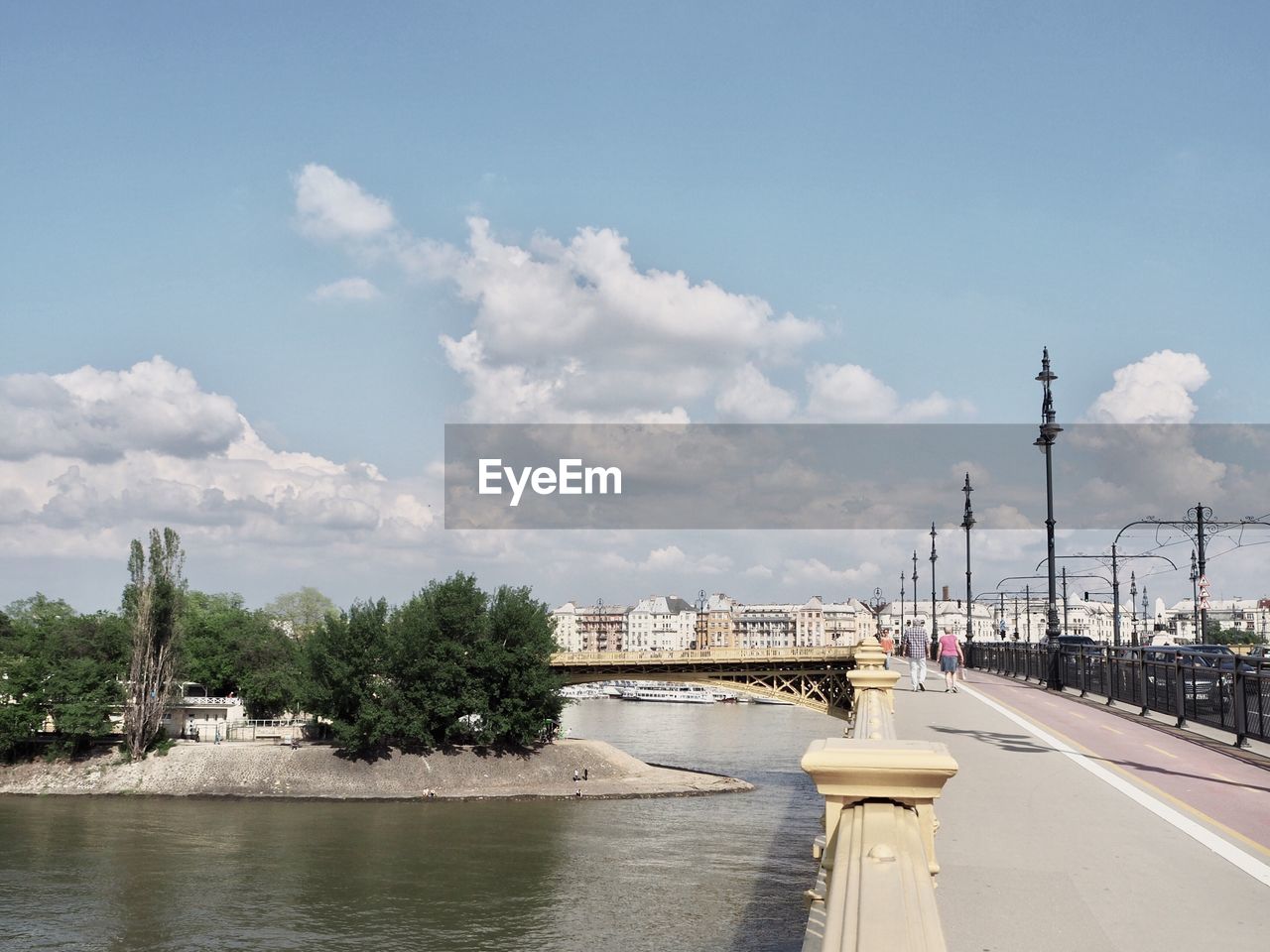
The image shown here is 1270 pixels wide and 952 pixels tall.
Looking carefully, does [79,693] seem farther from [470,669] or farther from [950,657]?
[950,657]

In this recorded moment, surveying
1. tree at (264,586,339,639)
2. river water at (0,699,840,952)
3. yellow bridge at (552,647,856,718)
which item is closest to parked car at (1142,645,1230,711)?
river water at (0,699,840,952)

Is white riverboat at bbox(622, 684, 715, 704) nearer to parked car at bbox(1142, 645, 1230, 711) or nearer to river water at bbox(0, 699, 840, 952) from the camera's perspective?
river water at bbox(0, 699, 840, 952)

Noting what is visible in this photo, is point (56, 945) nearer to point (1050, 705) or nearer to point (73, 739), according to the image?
point (1050, 705)

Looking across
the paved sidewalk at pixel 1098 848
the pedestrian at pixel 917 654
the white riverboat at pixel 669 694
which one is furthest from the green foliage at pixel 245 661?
the paved sidewalk at pixel 1098 848

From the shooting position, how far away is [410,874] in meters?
42.9

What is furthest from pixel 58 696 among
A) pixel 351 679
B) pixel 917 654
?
pixel 917 654

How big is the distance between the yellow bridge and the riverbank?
6.06 m

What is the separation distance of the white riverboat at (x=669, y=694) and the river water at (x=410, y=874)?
88.0 metres

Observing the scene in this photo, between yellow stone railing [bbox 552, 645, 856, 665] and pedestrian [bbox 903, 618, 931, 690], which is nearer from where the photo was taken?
pedestrian [bbox 903, 618, 931, 690]

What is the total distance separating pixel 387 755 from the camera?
66438 mm

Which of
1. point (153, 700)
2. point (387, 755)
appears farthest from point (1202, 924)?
point (153, 700)

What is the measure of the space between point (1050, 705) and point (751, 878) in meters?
17.5

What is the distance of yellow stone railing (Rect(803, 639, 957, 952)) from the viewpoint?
2871mm

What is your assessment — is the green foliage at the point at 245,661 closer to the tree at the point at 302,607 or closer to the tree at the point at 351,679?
the tree at the point at 351,679
